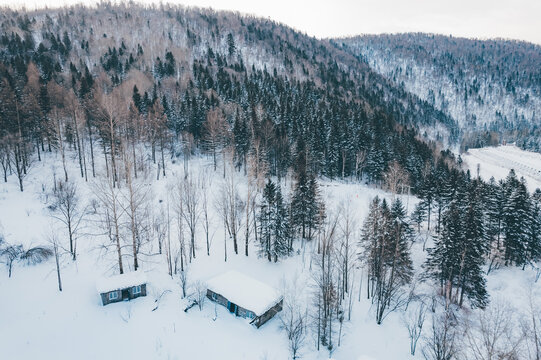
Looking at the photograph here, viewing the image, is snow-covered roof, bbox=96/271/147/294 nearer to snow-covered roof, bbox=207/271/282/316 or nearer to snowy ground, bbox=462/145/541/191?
snow-covered roof, bbox=207/271/282/316

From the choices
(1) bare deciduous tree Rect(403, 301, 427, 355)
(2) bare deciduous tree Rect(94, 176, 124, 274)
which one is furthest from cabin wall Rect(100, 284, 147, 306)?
(1) bare deciduous tree Rect(403, 301, 427, 355)

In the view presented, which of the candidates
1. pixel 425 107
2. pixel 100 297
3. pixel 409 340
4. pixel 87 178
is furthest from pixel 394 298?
pixel 425 107

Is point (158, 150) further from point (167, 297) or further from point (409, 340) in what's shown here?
point (409, 340)

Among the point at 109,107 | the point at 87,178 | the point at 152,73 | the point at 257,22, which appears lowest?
the point at 87,178

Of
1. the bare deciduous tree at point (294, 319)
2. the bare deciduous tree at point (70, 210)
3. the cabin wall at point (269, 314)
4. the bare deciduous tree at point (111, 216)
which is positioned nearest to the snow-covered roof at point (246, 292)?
the cabin wall at point (269, 314)

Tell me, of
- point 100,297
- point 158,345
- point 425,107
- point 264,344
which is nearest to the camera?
point 158,345

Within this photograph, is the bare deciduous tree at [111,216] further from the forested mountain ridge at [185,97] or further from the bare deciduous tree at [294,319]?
the bare deciduous tree at [294,319]
